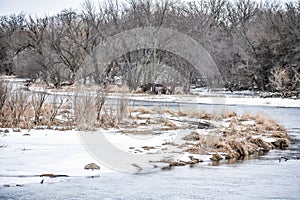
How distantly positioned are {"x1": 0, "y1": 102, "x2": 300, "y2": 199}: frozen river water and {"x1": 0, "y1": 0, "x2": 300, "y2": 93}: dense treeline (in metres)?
40.2

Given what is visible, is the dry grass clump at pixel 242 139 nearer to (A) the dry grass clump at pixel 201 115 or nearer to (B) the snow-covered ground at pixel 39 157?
(A) the dry grass clump at pixel 201 115

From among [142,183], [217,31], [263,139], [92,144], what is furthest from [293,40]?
[142,183]

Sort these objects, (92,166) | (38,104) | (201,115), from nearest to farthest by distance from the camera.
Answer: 1. (92,166)
2. (38,104)
3. (201,115)

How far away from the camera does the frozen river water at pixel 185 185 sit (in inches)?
424

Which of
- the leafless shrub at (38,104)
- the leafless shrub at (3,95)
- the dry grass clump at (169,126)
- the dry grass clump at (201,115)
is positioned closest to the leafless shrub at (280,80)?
the dry grass clump at (201,115)

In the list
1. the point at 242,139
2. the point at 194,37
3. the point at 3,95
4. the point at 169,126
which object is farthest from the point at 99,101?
the point at 194,37

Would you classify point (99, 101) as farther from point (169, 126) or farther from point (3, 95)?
point (3, 95)

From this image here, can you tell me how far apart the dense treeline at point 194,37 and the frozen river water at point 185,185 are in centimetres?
4025

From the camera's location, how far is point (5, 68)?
262 ft

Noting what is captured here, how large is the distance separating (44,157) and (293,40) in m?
46.8

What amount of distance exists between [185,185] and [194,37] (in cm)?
5631

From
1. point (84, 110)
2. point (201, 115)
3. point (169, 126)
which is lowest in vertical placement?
point (169, 126)

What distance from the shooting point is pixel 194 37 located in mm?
67062

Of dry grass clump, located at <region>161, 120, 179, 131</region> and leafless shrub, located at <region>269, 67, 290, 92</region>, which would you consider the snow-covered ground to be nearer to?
dry grass clump, located at <region>161, 120, 179, 131</region>
